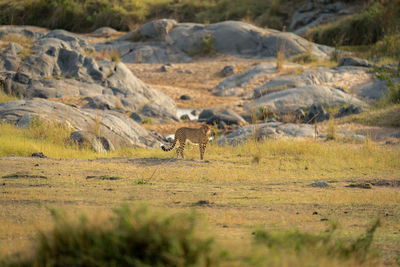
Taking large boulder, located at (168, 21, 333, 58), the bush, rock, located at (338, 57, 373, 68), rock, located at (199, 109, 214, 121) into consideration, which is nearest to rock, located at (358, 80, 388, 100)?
rock, located at (338, 57, 373, 68)

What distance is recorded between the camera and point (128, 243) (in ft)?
10.2

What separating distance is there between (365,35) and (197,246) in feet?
93.5

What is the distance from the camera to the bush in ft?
10.00

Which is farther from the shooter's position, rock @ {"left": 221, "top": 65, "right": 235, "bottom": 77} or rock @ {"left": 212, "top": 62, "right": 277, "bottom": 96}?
rock @ {"left": 221, "top": 65, "right": 235, "bottom": 77}

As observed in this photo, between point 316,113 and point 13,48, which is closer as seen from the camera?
point 316,113

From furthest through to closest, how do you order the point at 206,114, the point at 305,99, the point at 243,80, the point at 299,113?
1. the point at 243,80
2. the point at 206,114
3. the point at 305,99
4. the point at 299,113

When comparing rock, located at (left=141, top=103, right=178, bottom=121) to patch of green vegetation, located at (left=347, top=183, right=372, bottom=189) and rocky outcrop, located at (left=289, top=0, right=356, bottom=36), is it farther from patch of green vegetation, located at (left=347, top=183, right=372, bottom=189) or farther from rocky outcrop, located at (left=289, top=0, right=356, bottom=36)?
rocky outcrop, located at (left=289, top=0, right=356, bottom=36)

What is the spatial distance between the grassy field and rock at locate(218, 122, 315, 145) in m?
1.58

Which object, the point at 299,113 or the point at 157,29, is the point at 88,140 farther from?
the point at 157,29

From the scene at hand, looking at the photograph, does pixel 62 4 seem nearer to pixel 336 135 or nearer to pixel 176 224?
pixel 336 135

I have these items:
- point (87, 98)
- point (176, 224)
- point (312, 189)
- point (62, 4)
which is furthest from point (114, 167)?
point (62, 4)

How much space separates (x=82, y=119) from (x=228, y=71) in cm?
1427

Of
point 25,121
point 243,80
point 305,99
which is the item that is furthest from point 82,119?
point 243,80

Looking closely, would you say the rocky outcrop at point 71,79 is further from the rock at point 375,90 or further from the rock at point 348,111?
the rock at point 375,90
